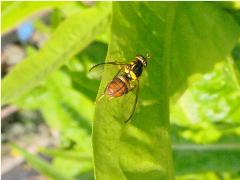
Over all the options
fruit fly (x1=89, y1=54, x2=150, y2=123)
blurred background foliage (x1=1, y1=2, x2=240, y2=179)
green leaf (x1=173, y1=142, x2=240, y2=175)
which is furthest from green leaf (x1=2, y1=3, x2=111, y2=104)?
green leaf (x1=173, y1=142, x2=240, y2=175)

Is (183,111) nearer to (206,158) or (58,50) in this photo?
(206,158)

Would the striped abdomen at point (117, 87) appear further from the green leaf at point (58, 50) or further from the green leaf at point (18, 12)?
the green leaf at point (18, 12)

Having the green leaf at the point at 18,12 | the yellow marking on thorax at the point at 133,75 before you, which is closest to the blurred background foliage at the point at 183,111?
the green leaf at the point at 18,12

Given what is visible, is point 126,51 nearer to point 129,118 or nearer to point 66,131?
point 129,118

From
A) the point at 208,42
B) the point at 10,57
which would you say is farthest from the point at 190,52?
the point at 10,57

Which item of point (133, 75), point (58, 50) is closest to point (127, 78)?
point (133, 75)

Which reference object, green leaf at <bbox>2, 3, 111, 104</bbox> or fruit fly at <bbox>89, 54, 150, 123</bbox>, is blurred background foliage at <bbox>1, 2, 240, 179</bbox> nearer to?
green leaf at <bbox>2, 3, 111, 104</bbox>

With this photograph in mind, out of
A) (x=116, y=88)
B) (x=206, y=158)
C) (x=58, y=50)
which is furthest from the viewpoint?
(x=206, y=158)
